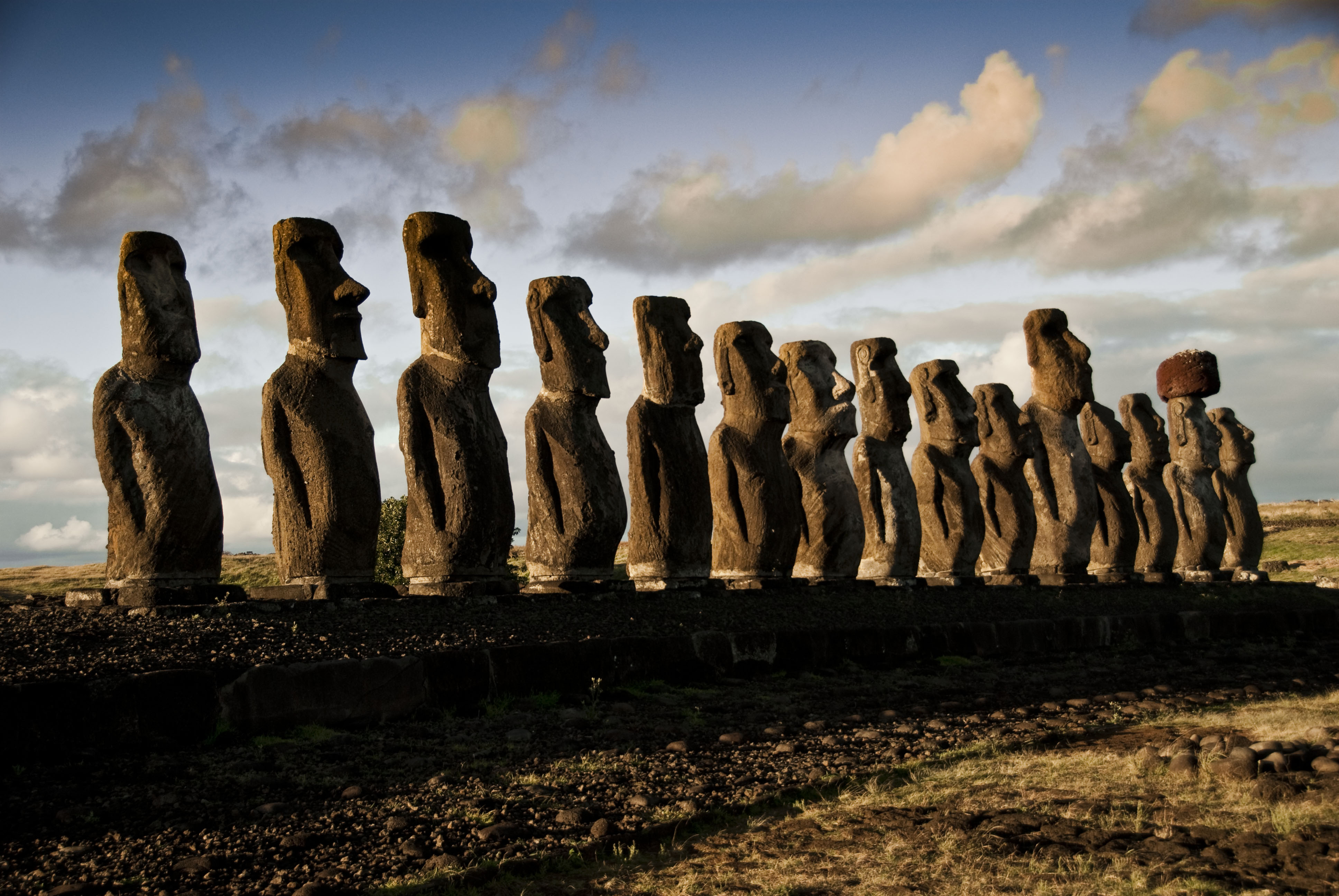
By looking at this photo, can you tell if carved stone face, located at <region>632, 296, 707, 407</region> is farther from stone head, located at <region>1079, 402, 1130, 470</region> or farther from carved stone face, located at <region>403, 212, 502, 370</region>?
stone head, located at <region>1079, 402, 1130, 470</region>

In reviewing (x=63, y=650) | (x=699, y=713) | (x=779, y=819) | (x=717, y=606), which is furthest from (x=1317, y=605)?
(x=63, y=650)

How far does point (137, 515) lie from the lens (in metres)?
7.57

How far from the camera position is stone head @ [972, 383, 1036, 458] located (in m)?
15.8

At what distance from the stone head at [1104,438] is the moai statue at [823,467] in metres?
5.67

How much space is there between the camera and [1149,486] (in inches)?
720

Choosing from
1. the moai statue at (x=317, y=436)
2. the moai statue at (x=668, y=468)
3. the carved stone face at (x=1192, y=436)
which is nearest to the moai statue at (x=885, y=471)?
the moai statue at (x=668, y=468)

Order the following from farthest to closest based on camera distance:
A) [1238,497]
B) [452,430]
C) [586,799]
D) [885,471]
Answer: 1. [1238,497]
2. [885,471]
3. [452,430]
4. [586,799]

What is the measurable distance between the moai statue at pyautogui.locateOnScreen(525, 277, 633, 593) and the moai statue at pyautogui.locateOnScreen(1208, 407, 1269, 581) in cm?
1385

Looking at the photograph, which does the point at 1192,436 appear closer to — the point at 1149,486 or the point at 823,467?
the point at 1149,486

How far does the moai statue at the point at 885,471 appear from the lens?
1362 centimetres

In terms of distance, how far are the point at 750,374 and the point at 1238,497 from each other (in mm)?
12368

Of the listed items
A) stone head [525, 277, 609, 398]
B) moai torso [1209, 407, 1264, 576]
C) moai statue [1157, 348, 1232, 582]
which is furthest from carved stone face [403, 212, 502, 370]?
moai torso [1209, 407, 1264, 576]

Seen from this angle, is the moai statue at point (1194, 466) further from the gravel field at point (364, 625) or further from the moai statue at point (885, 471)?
the gravel field at point (364, 625)

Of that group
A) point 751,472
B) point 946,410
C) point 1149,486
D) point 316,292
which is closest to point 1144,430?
point 1149,486
